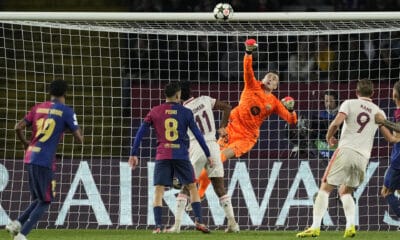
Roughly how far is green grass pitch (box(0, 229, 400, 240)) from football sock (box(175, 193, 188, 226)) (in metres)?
0.20

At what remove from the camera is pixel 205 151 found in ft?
51.5

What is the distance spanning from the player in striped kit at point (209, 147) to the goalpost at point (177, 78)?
3.82ft

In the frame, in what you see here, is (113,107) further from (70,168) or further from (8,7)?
(8,7)

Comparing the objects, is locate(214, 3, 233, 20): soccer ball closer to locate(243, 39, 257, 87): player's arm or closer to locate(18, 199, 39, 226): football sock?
locate(243, 39, 257, 87): player's arm

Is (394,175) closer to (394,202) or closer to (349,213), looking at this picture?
(394,202)

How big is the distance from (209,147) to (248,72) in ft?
3.91

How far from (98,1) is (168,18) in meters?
5.48

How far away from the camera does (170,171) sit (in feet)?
52.6

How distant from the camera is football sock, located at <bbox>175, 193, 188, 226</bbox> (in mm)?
16391

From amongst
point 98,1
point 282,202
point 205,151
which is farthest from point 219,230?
point 98,1

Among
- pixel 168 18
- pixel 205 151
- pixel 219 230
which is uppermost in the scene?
pixel 168 18

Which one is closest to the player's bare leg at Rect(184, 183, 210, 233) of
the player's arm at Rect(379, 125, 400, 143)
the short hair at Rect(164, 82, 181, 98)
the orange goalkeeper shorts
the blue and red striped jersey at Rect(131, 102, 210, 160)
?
the blue and red striped jersey at Rect(131, 102, 210, 160)

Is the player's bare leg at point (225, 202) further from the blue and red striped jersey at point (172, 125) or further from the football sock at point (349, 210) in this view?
the football sock at point (349, 210)

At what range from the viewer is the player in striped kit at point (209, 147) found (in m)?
16.7
